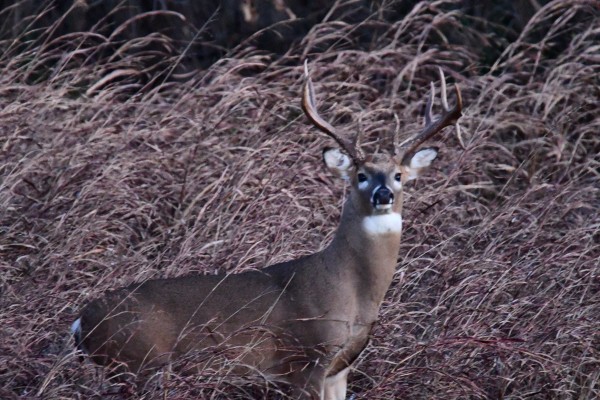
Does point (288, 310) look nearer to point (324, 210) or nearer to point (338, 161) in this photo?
point (338, 161)

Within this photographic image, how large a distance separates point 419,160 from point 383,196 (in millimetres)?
487

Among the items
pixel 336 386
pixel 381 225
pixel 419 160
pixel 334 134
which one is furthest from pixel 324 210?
pixel 336 386

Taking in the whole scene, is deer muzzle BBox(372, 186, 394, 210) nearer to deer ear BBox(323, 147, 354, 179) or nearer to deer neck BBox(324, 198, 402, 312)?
deer neck BBox(324, 198, 402, 312)

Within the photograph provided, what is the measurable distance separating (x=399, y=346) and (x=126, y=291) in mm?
1177

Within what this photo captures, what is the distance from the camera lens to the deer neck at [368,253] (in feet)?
15.9

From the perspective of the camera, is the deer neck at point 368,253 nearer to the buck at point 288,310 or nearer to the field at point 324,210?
the buck at point 288,310

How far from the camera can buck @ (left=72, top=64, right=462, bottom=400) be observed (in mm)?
4602

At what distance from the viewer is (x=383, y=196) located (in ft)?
15.6

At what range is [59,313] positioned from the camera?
16.3 feet

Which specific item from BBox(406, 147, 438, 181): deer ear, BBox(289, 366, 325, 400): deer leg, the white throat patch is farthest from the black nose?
BBox(289, 366, 325, 400): deer leg

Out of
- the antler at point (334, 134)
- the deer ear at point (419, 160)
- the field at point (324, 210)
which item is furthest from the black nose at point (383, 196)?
the field at point (324, 210)

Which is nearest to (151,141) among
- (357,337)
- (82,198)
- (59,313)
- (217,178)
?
(217,178)

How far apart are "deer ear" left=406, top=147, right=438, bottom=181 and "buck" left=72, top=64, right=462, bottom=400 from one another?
0.30 ft

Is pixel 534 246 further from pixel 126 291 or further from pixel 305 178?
pixel 126 291
